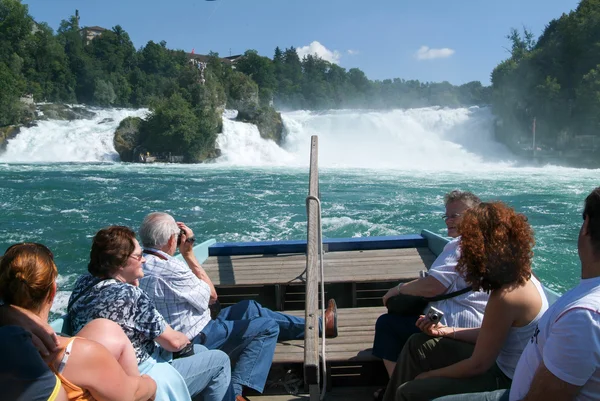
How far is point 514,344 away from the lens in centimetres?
196

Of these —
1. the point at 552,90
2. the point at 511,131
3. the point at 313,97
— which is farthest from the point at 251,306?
the point at 313,97

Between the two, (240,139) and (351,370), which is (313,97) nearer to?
(240,139)

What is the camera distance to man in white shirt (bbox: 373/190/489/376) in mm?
2418

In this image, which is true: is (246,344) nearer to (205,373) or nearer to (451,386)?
(205,373)

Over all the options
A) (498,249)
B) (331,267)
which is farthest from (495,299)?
(331,267)

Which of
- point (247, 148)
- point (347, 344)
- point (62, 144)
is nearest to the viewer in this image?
point (347, 344)

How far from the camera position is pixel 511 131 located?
136 ft

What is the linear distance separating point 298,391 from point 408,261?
6.60 feet

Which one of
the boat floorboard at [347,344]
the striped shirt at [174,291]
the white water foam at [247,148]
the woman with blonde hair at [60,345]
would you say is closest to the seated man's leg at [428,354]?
the boat floorboard at [347,344]

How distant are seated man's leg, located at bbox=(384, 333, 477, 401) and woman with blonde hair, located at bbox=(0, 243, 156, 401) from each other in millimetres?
1128

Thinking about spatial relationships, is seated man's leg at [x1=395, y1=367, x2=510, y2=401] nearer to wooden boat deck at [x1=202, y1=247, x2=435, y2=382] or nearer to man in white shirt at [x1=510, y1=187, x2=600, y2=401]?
man in white shirt at [x1=510, y1=187, x2=600, y2=401]

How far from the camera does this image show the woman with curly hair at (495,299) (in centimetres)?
188

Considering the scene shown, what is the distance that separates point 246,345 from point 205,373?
0.45 metres

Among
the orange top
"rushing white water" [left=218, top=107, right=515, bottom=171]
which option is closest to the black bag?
the orange top
